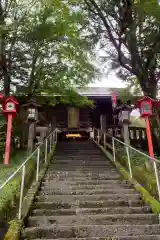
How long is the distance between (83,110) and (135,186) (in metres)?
12.3

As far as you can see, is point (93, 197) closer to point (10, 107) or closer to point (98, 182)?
point (98, 182)

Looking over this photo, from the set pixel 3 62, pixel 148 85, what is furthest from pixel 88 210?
pixel 3 62

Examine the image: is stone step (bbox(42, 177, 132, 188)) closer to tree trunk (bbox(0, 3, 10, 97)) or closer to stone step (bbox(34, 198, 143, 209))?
stone step (bbox(34, 198, 143, 209))

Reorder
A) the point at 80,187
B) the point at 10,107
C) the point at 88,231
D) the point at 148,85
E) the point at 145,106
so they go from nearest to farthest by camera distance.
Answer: the point at 88,231 → the point at 80,187 → the point at 145,106 → the point at 10,107 → the point at 148,85

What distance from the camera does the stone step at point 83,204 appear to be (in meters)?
6.23

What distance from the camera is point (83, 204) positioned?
6.36 meters

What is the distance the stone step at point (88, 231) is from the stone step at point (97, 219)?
1.00 ft

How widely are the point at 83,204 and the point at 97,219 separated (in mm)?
838

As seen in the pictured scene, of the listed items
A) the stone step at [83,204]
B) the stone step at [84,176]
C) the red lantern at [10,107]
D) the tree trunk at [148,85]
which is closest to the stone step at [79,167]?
the stone step at [84,176]

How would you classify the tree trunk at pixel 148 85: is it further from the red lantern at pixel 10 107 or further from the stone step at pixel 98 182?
the red lantern at pixel 10 107

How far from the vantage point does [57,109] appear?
18875 mm

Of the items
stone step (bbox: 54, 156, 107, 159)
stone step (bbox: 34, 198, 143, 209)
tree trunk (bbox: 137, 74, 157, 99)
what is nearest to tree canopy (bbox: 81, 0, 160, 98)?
tree trunk (bbox: 137, 74, 157, 99)

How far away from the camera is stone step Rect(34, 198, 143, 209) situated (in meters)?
6.23

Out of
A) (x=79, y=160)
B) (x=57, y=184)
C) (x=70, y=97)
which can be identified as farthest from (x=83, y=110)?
(x=57, y=184)
